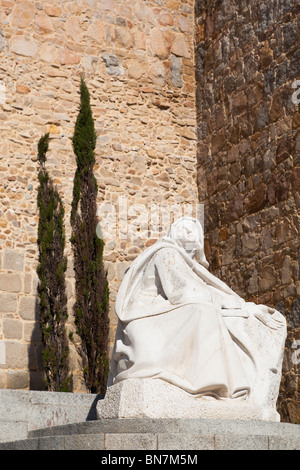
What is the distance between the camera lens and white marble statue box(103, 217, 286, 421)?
14.0 feet

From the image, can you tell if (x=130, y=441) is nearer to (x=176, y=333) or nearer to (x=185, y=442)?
(x=185, y=442)

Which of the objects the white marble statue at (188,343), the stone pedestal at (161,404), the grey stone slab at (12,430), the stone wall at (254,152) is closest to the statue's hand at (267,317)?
the white marble statue at (188,343)

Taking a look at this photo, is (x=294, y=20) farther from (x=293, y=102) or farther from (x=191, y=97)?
(x=191, y=97)

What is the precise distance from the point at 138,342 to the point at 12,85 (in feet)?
18.2

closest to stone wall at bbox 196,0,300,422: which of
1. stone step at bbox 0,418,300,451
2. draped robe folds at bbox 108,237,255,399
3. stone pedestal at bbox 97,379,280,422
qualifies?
draped robe folds at bbox 108,237,255,399

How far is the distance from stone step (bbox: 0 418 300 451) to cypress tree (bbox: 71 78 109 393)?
3969mm

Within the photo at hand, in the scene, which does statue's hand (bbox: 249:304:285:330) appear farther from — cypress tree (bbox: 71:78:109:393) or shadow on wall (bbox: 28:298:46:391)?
shadow on wall (bbox: 28:298:46:391)

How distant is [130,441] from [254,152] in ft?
18.1

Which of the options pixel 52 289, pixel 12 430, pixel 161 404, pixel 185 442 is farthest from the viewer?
pixel 52 289

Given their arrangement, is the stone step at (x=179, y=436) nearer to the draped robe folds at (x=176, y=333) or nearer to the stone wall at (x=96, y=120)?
the draped robe folds at (x=176, y=333)

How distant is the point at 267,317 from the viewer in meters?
4.87

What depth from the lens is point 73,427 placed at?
4391mm

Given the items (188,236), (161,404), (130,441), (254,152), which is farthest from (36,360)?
(130,441)
